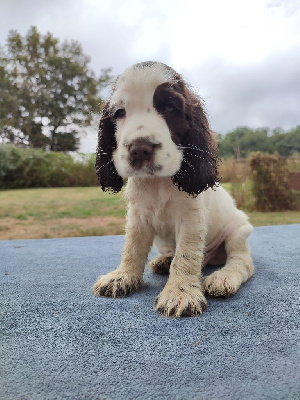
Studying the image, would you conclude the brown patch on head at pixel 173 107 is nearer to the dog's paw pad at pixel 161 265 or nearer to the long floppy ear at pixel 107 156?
the long floppy ear at pixel 107 156

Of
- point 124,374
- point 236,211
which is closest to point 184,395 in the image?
point 124,374

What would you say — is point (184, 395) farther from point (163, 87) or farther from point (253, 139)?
point (253, 139)

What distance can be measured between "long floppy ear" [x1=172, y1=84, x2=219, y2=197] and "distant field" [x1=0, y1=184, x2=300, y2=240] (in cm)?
407

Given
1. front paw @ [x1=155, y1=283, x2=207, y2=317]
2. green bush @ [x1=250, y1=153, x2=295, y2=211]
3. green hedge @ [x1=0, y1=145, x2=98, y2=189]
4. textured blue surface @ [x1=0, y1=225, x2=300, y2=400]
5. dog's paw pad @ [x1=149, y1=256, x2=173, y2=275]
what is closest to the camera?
textured blue surface @ [x1=0, y1=225, x2=300, y2=400]

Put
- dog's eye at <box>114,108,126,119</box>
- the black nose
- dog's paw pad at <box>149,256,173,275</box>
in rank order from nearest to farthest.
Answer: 1. the black nose
2. dog's eye at <box>114,108,126,119</box>
3. dog's paw pad at <box>149,256,173,275</box>

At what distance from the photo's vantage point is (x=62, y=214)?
292 inches

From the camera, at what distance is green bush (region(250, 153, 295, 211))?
8383 mm

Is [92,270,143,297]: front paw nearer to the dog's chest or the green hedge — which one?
the dog's chest

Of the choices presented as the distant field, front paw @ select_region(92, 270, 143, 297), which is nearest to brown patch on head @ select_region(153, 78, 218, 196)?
front paw @ select_region(92, 270, 143, 297)

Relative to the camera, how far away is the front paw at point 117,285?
221 cm

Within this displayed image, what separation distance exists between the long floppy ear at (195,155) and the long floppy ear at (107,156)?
1.37 feet

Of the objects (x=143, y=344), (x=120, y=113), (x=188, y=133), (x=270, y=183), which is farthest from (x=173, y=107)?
(x=270, y=183)

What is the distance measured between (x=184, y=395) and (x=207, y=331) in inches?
20.7

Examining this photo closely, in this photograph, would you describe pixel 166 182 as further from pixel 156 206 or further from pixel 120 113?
pixel 120 113
